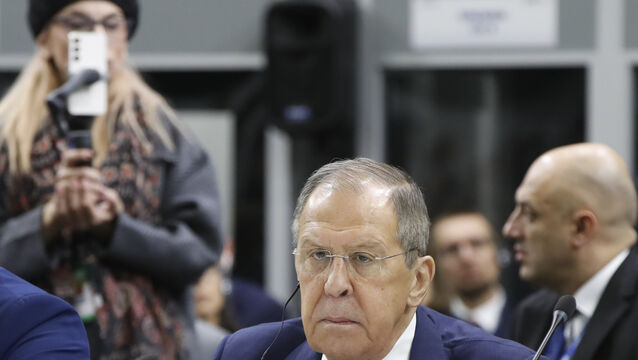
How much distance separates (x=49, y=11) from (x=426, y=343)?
4.92ft

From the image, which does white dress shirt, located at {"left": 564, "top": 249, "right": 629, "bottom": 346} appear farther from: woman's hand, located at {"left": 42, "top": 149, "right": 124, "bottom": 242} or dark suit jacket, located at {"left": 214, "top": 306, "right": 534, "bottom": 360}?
woman's hand, located at {"left": 42, "top": 149, "right": 124, "bottom": 242}

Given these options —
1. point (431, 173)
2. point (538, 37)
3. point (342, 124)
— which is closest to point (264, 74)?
point (342, 124)

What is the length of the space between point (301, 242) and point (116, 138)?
0.97 m

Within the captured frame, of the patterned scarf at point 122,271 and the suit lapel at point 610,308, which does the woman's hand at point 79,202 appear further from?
the suit lapel at point 610,308

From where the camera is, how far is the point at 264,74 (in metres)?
6.10

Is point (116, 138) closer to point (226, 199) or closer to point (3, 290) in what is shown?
Answer: point (3, 290)

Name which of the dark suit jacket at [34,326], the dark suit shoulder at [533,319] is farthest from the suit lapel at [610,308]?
the dark suit jacket at [34,326]

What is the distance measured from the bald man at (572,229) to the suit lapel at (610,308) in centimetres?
14

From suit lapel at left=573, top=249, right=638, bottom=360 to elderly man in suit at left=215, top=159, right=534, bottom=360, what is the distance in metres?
0.78

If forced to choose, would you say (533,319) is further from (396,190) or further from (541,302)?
(396,190)

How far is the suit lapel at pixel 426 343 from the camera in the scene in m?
2.12

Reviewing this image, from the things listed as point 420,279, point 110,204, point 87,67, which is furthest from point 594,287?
→ point 87,67

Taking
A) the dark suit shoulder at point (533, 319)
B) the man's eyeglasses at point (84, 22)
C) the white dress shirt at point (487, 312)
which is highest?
the man's eyeglasses at point (84, 22)

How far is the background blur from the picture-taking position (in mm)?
6125
